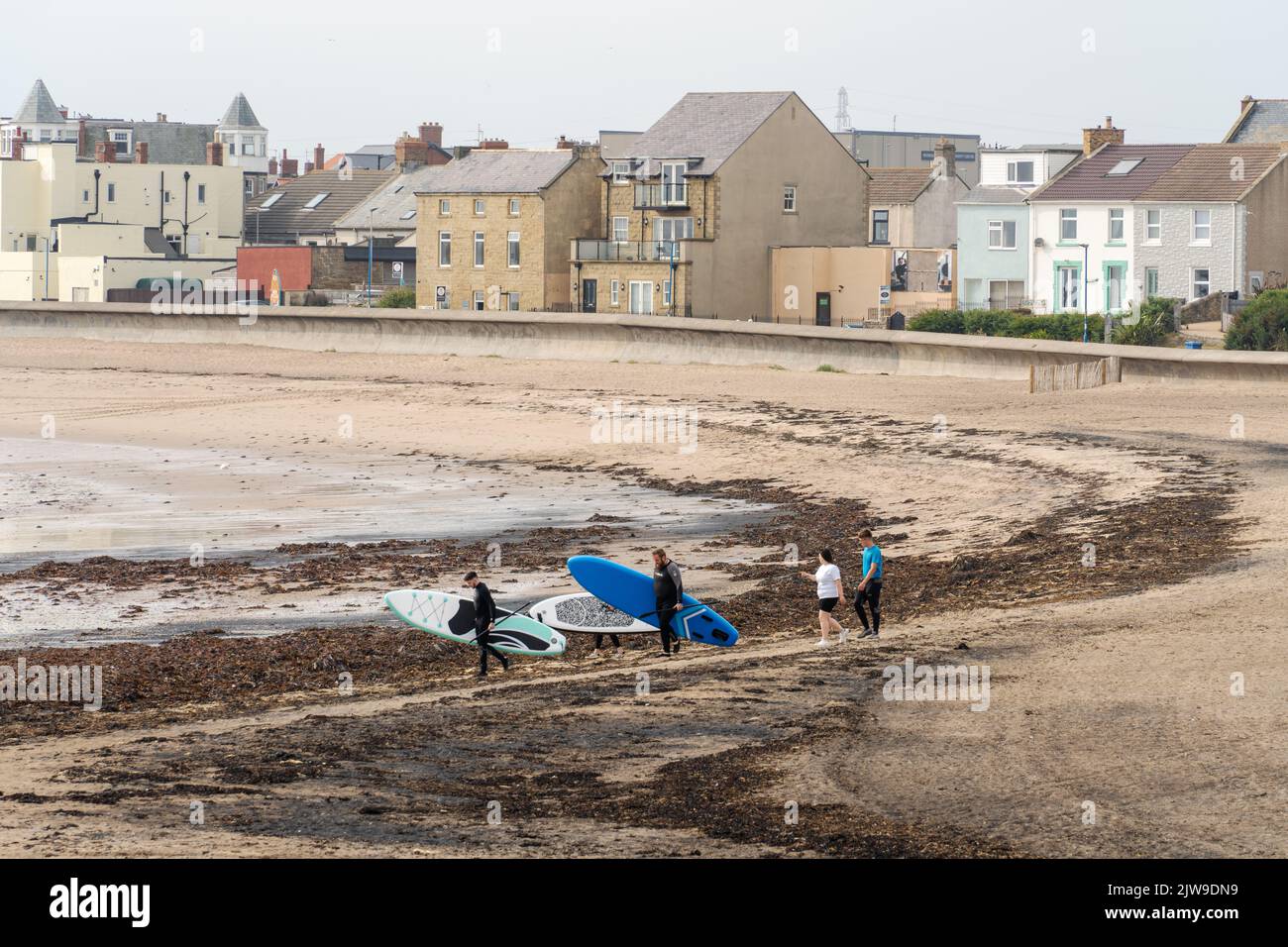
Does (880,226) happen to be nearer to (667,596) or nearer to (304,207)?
(304,207)

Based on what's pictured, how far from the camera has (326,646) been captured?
1858 centimetres

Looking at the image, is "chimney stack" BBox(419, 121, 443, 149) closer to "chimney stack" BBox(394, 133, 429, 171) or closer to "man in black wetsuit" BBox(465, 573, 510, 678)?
"chimney stack" BBox(394, 133, 429, 171)

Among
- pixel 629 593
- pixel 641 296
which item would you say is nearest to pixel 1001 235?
pixel 641 296

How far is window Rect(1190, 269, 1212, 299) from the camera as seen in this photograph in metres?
63.5

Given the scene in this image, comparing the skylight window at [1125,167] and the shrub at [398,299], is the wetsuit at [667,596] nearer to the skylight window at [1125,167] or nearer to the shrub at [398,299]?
the skylight window at [1125,167]

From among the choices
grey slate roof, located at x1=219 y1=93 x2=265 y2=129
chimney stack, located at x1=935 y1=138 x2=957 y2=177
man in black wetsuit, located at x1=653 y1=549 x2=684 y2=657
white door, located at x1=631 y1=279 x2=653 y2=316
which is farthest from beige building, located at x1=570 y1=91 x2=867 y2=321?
grey slate roof, located at x1=219 y1=93 x2=265 y2=129

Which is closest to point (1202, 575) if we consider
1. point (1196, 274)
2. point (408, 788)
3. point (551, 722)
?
point (551, 722)

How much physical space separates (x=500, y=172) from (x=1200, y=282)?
2992 centimetres

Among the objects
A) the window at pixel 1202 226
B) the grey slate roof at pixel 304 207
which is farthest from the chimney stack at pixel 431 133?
the window at pixel 1202 226

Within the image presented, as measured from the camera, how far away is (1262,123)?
81.1 metres

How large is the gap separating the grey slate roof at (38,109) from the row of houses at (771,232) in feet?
274

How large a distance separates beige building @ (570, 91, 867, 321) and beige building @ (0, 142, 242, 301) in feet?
88.3
